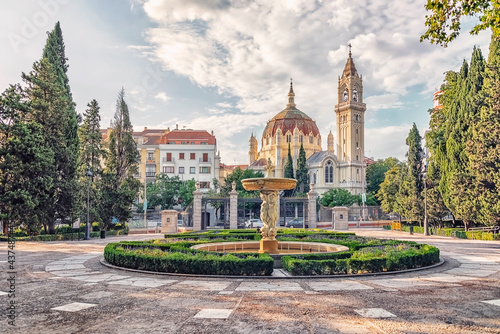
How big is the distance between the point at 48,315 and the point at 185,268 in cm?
455

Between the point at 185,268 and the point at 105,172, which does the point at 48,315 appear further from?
the point at 105,172

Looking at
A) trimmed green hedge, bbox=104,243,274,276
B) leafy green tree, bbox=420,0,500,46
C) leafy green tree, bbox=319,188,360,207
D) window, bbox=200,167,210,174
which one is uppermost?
window, bbox=200,167,210,174

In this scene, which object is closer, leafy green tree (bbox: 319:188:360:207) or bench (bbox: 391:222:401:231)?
bench (bbox: 391:222:401:231)

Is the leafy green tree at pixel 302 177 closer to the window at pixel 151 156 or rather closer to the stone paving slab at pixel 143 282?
the window at pixel 151 156

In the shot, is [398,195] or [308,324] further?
[398,195]

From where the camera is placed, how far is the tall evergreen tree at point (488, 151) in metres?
23.3

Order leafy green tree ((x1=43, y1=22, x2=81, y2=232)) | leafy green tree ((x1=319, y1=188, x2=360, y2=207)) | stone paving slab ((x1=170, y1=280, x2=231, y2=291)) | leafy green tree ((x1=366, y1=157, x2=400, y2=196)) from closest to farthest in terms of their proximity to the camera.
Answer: stone paving slab ((x1=170, y1=280, x2=231, y2=291)), leafy green tree ((x1=43, y1=22, x2=81, y2=232)), leafy green tree ((x1=319, y1=188, x2=360, y2=207)), leafy green tree ((x1=366, y1=157, x2=400, y2=196))

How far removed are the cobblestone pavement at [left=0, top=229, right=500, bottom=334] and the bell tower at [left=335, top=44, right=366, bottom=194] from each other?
208ft

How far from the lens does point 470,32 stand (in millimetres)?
7930

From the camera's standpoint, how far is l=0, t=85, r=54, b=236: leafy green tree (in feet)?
69.5

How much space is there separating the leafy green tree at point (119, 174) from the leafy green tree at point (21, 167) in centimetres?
678

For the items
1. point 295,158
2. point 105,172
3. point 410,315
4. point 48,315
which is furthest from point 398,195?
point 295,158

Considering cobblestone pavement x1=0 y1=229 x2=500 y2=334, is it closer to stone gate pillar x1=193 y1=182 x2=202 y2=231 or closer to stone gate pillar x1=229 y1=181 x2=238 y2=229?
stone gate pillar x1=193 y1=182 x2=202 y2=231


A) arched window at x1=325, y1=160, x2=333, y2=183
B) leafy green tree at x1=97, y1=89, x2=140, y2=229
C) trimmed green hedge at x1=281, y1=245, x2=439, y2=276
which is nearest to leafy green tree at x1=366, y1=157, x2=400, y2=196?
arched window at x1=325, y1=160, x2=333, y2=183
